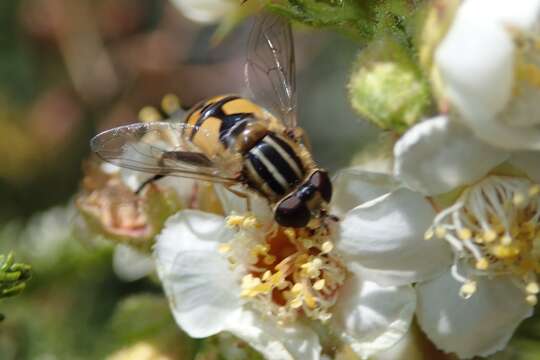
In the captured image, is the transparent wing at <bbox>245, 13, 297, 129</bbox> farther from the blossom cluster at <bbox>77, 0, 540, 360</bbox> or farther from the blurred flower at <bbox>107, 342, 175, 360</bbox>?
the blurred flower at <bbox>107, 342, 175, 360</bbox>

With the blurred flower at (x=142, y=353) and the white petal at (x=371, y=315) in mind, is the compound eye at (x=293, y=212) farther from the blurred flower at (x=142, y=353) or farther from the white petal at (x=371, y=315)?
the blurred flower at (x=142, y=353)

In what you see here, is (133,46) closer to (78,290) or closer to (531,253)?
(78,290)

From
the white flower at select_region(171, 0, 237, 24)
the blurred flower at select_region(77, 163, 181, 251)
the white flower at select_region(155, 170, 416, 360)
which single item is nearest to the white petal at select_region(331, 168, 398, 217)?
the white flower at select_region(155, 170, 416, 360)

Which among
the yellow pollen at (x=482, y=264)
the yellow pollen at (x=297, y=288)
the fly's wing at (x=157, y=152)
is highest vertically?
the fly's wing at (x=157, y=152)

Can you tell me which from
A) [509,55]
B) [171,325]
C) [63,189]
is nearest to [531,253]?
[509,55]

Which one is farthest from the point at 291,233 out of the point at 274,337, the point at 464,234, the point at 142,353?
the point at 142,353

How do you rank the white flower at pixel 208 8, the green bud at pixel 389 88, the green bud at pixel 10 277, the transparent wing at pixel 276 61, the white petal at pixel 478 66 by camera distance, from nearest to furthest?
the white petal at pixel 478 66 < the green bud at pixel 389 88 < the green bud at pixel 10 277 < the transparent wing at pixel 276 61 < the white flower at pixel 208 8

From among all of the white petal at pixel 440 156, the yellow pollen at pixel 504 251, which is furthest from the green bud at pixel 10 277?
the yellow pollen at pixel 504 251
